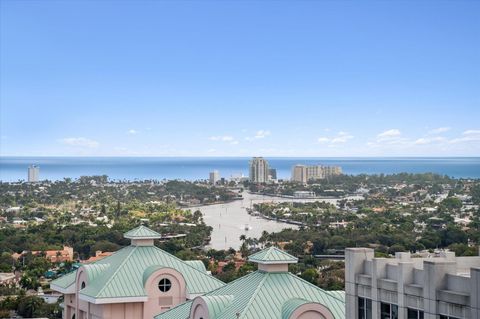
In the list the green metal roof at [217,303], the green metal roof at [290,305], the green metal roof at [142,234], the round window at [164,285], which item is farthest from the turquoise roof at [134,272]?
the green metal roof at [290,305]

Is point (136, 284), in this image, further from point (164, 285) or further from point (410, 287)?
point (410, 287)

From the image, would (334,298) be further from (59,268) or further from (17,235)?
(17,235)

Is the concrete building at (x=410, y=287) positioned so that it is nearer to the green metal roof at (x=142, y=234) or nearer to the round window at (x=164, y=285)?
the round window at (x=164, y=285)

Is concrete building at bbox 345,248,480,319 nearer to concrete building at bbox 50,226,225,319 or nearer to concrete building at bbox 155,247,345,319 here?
concrete building at bbox 155,247,345,319

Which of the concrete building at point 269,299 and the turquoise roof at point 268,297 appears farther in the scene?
the turquoise roof at point 268,297

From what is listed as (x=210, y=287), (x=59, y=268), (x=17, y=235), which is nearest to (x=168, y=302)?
(x=210, y=287)

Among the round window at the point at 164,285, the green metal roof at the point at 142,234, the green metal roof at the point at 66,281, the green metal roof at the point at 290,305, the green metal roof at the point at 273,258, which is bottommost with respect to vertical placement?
the green metal roof at the point at 66,281

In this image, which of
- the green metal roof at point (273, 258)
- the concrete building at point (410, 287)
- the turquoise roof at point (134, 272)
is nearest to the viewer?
the concrete building at point (410, 287)
